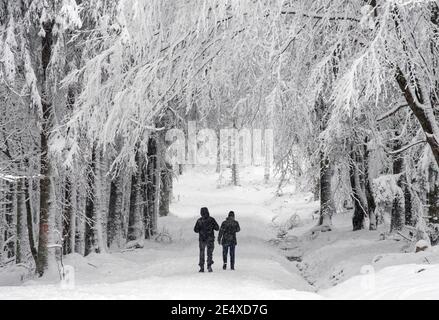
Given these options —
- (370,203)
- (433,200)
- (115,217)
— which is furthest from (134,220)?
(433,200)

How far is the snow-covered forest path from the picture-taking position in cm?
973

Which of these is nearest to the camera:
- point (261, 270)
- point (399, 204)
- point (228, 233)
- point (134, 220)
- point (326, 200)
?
point (228, 233)

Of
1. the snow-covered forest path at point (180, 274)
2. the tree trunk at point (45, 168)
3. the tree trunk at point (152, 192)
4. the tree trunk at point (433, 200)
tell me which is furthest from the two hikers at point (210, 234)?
the tree trunk at point (152, 192)

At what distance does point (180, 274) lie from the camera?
1397 centimetres

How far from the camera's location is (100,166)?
19.8 m

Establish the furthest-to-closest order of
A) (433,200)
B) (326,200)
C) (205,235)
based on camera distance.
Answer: (326,200) < (205,235) < (433,200)

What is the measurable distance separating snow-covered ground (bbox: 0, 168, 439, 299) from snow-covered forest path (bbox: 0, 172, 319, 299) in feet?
0.06

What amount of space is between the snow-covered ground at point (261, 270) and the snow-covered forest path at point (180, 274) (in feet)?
0.06

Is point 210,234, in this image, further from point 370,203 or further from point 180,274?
point 370,203

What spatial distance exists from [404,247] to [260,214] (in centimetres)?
2310

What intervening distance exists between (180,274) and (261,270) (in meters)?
2.27
